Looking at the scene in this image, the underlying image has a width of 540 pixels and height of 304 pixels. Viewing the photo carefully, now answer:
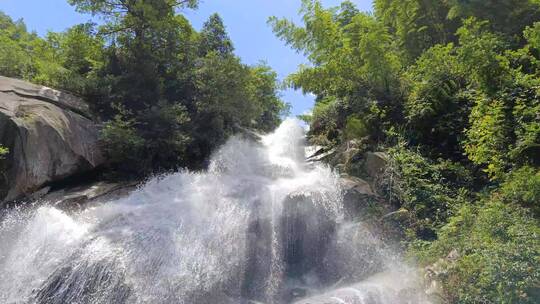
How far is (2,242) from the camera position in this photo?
9.19 meters

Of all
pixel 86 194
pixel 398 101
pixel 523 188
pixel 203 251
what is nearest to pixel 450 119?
pixel 398 101

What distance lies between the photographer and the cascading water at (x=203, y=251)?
8055mm

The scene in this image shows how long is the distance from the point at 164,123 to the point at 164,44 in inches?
148

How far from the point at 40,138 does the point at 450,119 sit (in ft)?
36.4

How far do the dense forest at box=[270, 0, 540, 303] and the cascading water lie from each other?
1408mm

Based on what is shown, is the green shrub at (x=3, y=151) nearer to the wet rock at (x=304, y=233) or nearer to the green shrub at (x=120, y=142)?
the green shrub at (x=120, y=142)

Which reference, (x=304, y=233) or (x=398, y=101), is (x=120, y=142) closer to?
(x=304, y=233)

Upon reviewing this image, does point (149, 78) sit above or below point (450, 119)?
above

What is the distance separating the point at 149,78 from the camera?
48.7ft

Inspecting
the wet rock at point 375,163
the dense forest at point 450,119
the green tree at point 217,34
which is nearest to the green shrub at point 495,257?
the dense forest at point 450,119

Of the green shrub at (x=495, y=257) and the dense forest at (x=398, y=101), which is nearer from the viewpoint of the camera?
the green shrub at (x=495, y=257)

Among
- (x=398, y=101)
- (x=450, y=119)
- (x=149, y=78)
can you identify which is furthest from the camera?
(x=149, y=78)

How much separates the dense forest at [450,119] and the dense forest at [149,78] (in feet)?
10.3

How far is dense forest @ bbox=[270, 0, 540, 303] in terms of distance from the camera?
738 cm
